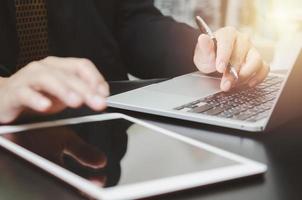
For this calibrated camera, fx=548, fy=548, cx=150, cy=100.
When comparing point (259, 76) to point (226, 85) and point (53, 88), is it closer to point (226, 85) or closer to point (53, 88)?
point (226, 85)

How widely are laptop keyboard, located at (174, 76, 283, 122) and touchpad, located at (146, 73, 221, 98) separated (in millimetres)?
34

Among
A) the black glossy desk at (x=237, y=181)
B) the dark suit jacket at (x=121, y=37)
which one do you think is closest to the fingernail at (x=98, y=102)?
the black glossy desk at (x=237, y=181)

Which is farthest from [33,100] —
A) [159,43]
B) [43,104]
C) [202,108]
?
[159,43]

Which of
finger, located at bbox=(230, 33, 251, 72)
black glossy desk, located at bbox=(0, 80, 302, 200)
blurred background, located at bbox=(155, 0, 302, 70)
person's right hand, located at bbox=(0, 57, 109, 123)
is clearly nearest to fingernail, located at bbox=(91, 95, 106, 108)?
person's right hand, located at bbox=(0, 57, 109, 123)

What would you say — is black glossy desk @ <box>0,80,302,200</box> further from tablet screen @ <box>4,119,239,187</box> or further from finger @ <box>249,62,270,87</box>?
finger @ <box>249,62,270,87</box>

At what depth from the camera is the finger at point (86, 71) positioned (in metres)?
0.67

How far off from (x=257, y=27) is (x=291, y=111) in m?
1.67

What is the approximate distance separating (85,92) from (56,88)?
40 mm

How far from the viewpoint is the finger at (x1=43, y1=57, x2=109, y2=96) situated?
670mm

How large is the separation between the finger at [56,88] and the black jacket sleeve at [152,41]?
70 centimetres

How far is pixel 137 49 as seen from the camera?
4.76 ft

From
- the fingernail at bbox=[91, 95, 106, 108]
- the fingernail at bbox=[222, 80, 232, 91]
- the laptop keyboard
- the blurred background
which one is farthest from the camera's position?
the blurred background

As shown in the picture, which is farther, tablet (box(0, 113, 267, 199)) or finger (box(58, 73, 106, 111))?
finger (box(58, 73, 106, 111))

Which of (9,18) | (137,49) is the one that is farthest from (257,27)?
(9,18)
